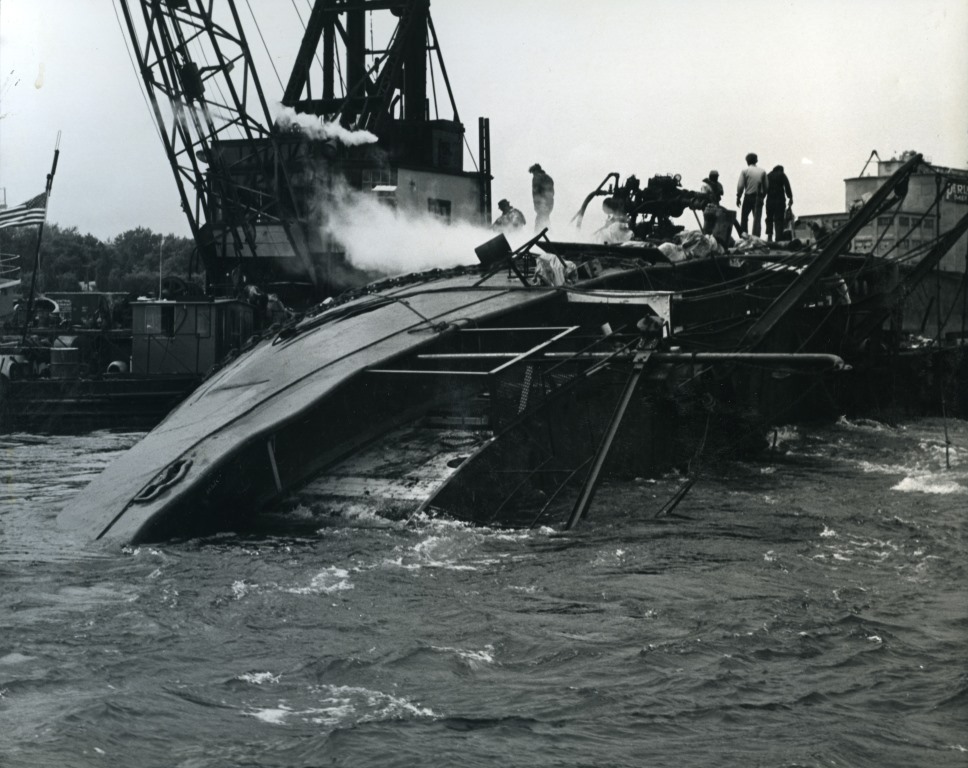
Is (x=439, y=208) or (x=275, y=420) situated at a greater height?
(x=439, y=208)

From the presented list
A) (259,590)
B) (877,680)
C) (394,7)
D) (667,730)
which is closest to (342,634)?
(259,590)

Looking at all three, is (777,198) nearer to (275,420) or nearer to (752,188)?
(752,188)

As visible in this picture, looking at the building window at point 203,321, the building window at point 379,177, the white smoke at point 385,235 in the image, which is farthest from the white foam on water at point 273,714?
the building window at point 379,177

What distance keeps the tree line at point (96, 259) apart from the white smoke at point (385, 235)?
1514 inches

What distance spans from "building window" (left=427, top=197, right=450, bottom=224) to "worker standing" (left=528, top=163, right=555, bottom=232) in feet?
22.4

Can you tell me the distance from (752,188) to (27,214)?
1740cm

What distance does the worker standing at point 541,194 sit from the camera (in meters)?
26.4

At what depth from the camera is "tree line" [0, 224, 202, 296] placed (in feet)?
254

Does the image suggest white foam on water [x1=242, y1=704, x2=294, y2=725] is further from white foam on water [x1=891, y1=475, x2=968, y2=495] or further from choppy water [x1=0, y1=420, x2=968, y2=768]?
white foam on water [x1=891, y1=475, x2=968, y2=495]

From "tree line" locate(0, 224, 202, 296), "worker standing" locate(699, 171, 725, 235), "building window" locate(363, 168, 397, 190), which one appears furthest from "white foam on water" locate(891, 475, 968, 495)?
"tree line" locate(0, 224, 202, 296)

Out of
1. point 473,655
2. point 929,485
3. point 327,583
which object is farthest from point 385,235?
point 473,655

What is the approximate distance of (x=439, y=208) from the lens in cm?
3319

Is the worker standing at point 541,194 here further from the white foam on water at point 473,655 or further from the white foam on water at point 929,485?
the white foam on water at point 473,655

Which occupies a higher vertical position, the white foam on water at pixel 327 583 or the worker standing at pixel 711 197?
the worker standing at pixel 711 197
